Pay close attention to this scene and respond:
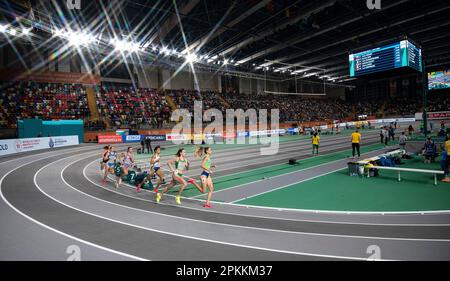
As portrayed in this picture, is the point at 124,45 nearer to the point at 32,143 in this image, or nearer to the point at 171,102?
the point at 171,102

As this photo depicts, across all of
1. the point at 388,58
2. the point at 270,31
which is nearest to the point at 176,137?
the point at 270,31

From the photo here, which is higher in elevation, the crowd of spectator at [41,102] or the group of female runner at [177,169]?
the crowd of spectator at [41,102]

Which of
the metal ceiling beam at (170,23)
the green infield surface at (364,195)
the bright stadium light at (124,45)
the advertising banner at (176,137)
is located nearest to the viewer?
the green infield surface at (364,195)

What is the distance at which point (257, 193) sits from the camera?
9.94m

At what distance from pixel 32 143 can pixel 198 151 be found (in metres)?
25.9

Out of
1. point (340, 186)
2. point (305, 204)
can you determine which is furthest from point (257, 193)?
point (340, 186)

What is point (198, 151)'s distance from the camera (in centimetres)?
859

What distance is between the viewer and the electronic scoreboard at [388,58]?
14227mm

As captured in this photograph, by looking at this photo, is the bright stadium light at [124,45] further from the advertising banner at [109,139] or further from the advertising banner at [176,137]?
the advertising banner at [176,137]

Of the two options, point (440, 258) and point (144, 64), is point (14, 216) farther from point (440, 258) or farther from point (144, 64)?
point (144, 64)

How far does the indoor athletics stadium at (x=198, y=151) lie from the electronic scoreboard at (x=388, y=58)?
3.2 inches

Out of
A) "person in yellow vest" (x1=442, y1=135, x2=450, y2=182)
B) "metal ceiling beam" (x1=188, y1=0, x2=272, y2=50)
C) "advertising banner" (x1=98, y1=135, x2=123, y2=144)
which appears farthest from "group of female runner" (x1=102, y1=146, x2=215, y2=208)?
"advertising banner" (x1=98, y1=135, x2=123, y2=144)

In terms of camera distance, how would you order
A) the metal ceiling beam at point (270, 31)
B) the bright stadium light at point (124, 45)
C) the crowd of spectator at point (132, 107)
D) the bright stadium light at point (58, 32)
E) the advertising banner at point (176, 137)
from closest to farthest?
the metal ceiling beam at point (270, 31) < the bright stadium light at point (58, 32) < the bright stadium light at point (124, 45) < the advertising banner at point (176, 137) < the crowd of spectator at point (132, 107)

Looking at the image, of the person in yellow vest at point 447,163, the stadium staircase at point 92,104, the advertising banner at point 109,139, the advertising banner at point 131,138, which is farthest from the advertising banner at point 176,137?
the person in yellow vest at point 447,163
